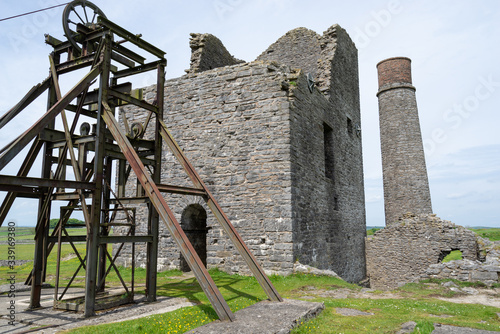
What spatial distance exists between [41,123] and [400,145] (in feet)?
67.7

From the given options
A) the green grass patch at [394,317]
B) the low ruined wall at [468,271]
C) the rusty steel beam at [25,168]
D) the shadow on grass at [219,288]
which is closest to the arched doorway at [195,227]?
the shadow on grass at [219,288]

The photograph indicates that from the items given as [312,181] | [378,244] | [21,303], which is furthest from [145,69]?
[378,244]

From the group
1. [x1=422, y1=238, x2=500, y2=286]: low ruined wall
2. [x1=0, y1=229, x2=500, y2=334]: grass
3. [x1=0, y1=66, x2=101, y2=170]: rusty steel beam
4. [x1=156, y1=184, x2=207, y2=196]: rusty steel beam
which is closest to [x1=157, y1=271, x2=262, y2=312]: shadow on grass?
[x1=0, y1=229, x2=500, y2=334]: grass

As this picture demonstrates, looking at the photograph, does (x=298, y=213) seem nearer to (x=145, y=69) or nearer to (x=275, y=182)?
(x=275, y=182)

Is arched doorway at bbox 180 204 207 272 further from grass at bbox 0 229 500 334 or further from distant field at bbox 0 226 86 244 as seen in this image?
distant field at bbox 0 226 86 244

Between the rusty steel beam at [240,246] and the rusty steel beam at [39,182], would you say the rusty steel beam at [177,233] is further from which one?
the rusty steel beam at [240,246]

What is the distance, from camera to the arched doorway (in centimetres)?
1070

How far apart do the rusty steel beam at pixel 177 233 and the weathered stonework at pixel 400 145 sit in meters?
18.7

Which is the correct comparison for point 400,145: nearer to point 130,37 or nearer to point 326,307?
point 326,307

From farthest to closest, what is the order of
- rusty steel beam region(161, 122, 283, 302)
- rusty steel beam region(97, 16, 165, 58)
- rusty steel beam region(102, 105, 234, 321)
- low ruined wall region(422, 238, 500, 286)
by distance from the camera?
low ruined wall region(422, 238, 500, 286) < rusty steel beam region(97, 16, 165, 58) < rusty steel beam region(161, 122, 283, 302) < rusty steel beam region(102, 105, 234, 321)

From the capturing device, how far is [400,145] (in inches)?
850

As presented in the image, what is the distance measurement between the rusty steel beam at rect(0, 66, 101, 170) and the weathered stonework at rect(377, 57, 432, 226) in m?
19.5

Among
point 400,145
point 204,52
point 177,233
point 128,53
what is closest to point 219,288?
point 177,233

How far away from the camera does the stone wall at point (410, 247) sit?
14438 mm
